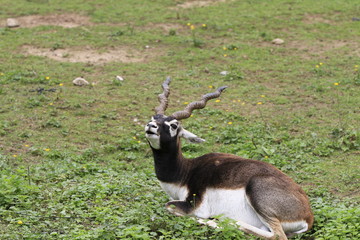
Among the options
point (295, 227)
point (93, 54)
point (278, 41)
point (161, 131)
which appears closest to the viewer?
point (295, 227)

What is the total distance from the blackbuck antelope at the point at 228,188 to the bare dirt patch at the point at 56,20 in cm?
876

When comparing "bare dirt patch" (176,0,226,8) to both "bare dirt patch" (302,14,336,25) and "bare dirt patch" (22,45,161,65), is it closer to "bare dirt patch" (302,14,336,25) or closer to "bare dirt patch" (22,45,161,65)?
"bare dirt patch" (302,14,336,25)

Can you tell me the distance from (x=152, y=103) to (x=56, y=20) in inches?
226

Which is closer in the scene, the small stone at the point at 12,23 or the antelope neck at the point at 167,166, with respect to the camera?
the antelope neck at the point at 167,166

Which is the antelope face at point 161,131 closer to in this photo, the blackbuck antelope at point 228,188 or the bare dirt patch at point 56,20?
the blackbuck antelope at point 228,188

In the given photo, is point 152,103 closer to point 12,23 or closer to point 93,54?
point 93,54

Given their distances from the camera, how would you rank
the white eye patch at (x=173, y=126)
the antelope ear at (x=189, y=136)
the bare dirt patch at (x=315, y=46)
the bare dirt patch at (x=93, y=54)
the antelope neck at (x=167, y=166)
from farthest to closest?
the bare dirt patch at (x=315, y=46), the bare dirt patch at (x=93, y=54), the antelope ear at (x=189, y=136), the antelope neck at (x=167, y=166), the white eye patch at (x=173, y=126)

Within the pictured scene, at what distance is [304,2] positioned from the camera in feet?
54.0

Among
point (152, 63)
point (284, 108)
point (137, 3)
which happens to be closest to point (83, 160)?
point (284, 108)

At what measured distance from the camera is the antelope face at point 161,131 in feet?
21.1

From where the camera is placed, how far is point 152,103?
10.9 m

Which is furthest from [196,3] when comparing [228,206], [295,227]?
[295,227]

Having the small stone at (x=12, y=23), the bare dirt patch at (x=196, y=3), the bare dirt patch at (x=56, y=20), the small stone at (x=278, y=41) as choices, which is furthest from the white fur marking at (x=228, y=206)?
the bare dirt patch at (x=196, y=3)

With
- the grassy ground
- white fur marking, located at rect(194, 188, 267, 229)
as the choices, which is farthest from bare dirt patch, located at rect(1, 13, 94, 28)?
white fur marking, located at rect(194, 188, 267, 229)
